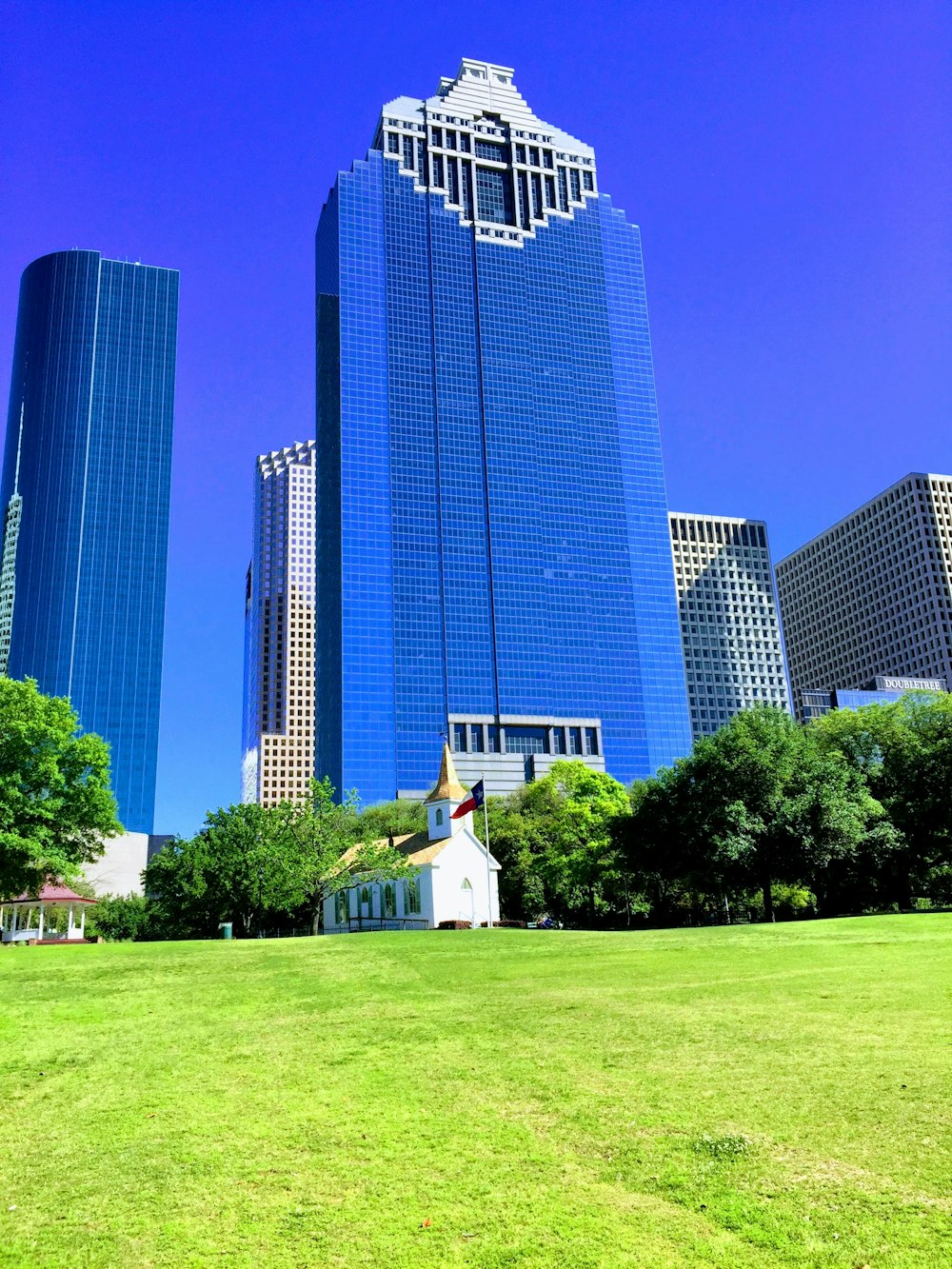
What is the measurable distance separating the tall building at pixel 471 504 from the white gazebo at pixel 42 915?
63868 mm

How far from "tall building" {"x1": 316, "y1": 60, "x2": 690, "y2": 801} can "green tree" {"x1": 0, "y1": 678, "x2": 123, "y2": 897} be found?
100 m

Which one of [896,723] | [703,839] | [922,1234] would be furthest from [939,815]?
[922,1234]

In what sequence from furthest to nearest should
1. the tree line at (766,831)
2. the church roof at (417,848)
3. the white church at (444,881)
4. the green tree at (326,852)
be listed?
the church roof at (417,848) < the white church at (444,881) < the green tree at (326,852) < the tree line at (766,831)

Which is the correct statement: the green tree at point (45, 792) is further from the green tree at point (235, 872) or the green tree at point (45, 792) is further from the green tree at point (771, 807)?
the green tree at point (771, 807)

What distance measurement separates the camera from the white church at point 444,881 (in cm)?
7794

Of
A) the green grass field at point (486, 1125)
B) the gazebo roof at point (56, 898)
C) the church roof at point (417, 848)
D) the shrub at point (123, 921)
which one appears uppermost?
the church roof at point (417, 848)

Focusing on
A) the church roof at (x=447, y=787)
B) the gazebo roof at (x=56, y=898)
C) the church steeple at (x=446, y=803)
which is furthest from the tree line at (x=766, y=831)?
the gazebo roof at (x=56, y=898)

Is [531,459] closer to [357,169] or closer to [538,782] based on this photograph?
[357,169]

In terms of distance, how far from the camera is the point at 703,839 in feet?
204

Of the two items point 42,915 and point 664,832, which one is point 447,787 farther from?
point 42,915

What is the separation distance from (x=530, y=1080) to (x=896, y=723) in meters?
70.1

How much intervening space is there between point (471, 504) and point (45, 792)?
419 ft

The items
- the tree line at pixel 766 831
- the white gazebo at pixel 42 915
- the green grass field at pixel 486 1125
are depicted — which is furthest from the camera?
the white gazebo at pixel 42 915

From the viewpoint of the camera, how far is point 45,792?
57281 mm
